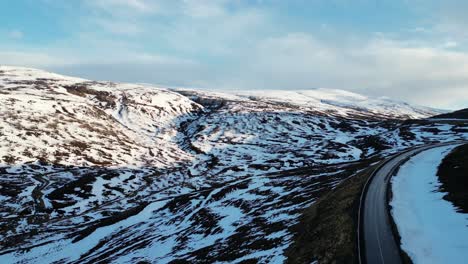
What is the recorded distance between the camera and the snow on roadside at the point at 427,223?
86.4 feet

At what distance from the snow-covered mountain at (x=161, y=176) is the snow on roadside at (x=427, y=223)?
1141cm

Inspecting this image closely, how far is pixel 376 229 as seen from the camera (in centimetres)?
3231

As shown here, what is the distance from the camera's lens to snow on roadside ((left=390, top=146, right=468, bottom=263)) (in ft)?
86.4

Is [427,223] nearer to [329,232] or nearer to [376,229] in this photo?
[376,229]

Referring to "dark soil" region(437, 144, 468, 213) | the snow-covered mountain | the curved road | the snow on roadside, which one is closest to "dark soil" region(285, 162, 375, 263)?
the curved road

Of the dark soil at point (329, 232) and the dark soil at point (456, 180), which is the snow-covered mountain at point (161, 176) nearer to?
the dark soil at point (329, 232)

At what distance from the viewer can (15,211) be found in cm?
7425

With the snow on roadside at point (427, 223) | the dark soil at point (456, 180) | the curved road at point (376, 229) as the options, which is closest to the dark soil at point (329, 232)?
the curved road at point (376, 229)

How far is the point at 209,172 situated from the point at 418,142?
7841cm

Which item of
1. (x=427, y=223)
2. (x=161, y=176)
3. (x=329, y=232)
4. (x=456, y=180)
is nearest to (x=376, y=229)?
(x=329, y=232)

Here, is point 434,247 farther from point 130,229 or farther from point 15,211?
point 15,211

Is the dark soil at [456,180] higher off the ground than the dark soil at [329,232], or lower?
higher

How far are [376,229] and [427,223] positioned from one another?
4.88 metres

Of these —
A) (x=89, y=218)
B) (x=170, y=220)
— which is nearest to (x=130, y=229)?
(x=170, y=220)
